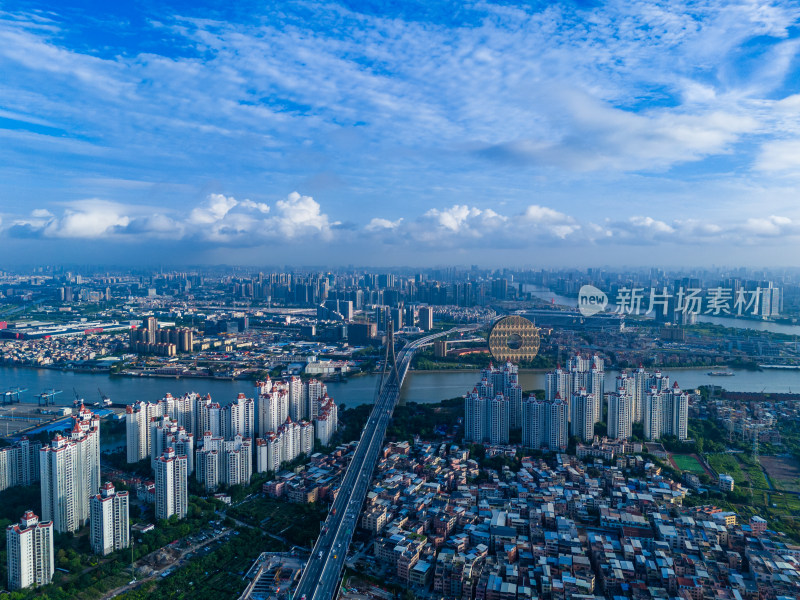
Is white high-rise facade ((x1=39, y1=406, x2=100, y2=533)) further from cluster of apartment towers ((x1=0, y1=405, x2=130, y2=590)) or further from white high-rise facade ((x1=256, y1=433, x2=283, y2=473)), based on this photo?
white high-rise facade ((x1=256, y1=433, x2=283, y2=473))

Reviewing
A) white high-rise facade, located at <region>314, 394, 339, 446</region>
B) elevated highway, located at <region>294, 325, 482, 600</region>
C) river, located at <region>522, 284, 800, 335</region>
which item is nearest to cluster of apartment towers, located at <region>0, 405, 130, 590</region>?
elevated highway, located at <region>294, 325, 482, 600</region>

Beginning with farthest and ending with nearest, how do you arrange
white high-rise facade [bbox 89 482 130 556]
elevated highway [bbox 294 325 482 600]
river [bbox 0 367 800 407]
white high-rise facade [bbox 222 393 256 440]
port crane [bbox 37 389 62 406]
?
river [bbox 0 367 800 407]
port crane [bbox 37 389 62 406]
white high-rise facade [bbox 222 393 256 440]
white high-rise facade [bbox 89 482 130 556]
elevated highway [bbox 294 325 482 600]

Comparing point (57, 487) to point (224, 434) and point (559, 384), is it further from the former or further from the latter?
point (559, 384)

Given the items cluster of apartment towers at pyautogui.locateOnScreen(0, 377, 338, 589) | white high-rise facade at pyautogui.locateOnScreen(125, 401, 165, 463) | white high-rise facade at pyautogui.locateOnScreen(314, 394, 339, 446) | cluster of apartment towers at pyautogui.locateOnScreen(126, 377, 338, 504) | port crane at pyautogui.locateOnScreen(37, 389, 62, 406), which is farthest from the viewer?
port crane at pyautogui.locateOnScreen(37, 389, 62, 406)

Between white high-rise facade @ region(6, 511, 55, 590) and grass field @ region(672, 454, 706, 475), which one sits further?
grass field @ region(672, 454, 706, 475)

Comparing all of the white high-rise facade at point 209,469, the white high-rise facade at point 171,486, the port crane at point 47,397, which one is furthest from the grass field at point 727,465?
the port crane at point 47,397

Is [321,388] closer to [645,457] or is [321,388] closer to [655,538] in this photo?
[645,457]

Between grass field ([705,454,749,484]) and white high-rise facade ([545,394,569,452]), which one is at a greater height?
white high-rise facade ([545,394,569,452])
